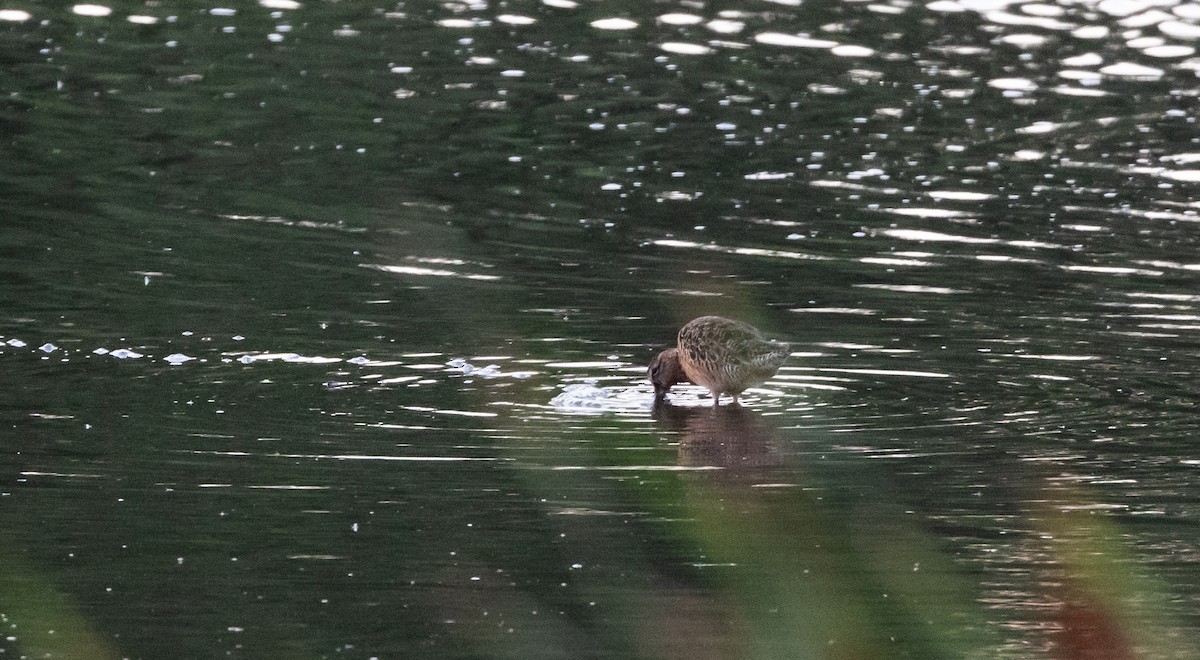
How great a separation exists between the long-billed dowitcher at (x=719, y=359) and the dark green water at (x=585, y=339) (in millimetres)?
195

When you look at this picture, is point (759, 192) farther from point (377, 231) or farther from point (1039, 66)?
point (1039, 66)

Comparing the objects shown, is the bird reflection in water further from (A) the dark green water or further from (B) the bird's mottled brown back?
(B) the bird's mottled brown back

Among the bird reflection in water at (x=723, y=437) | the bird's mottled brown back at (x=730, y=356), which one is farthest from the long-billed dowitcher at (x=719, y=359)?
the bird reflection in water at (x=723, y=437)

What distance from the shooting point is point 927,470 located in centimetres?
1113

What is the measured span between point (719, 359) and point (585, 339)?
5.10ft

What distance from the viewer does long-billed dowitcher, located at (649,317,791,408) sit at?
41.1ft

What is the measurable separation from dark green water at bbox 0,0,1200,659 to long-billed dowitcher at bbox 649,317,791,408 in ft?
0.64

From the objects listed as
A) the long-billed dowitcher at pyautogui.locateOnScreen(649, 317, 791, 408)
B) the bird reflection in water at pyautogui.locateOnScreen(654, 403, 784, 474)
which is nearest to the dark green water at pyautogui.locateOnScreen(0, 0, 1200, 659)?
the bird reflection in water at pyautogui.locateOnScreen(654, 403, 784, 474)

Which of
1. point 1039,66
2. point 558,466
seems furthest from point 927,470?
point 1039,66

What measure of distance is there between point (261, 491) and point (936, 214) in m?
8.45

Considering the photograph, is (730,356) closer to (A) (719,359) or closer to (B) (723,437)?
(A) (719,359)

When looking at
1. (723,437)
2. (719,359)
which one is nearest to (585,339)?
(719,359)

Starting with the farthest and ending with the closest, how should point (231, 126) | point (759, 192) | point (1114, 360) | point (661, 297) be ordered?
point (231, 126) < point (759, 192) < point (661, 297) < point (1114, 360)

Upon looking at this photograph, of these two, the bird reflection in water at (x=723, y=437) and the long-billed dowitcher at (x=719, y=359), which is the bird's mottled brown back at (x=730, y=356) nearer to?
the long-billed dowitcher at (x=719, y=359)
